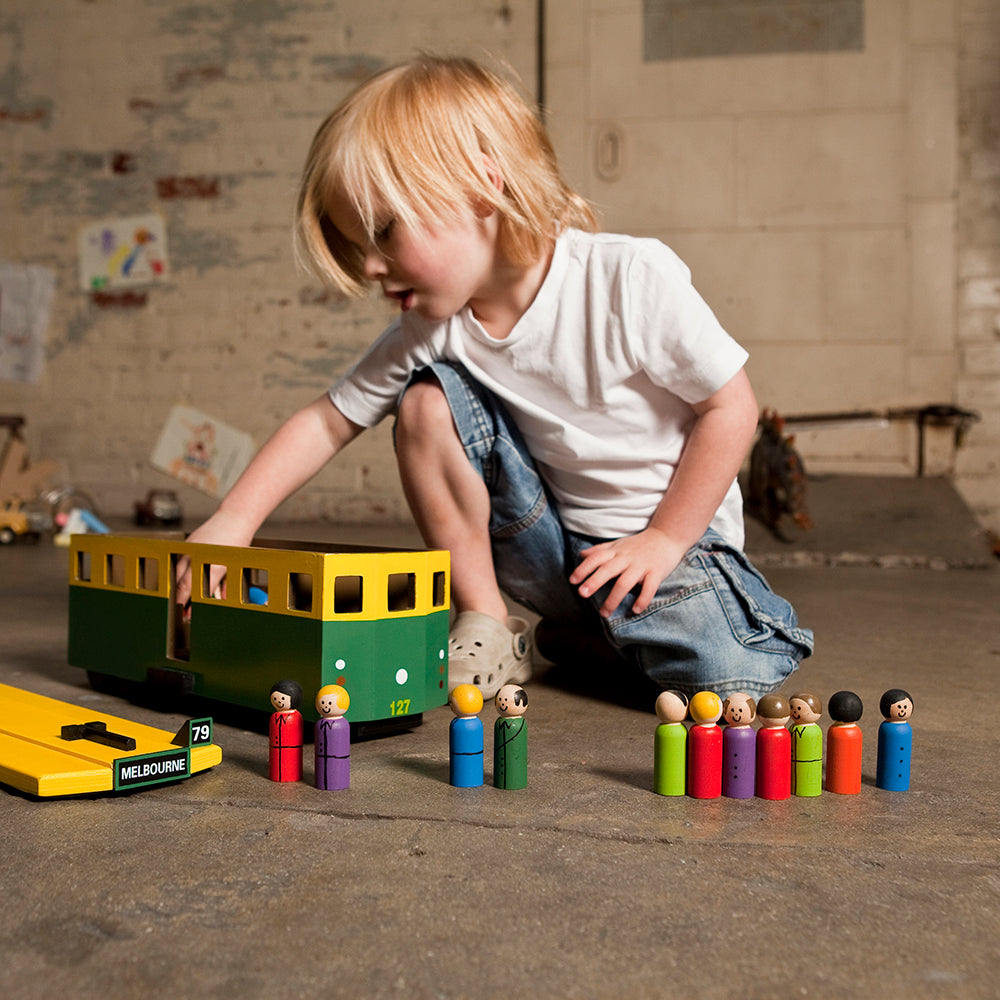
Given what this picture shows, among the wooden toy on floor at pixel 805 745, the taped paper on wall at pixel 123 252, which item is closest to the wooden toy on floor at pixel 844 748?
the wooden toy on floor at pixel 805 745

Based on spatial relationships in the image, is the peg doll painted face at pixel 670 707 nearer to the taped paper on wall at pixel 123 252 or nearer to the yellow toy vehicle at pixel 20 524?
the yellow toy vehicle at pixel 20 524

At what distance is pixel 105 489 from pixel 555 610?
306 cm

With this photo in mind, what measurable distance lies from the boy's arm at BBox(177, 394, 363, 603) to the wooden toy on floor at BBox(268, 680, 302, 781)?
0.36 meters

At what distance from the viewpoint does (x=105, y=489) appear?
400 cm

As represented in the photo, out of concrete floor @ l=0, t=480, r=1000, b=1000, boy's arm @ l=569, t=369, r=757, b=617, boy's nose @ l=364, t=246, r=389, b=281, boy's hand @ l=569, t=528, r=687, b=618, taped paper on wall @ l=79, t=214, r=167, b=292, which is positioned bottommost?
concrete floor @ l=0, t=480, r=1000, b=1000

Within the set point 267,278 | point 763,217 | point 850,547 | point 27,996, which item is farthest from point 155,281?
point 27,996

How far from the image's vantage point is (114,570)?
1.21 metres

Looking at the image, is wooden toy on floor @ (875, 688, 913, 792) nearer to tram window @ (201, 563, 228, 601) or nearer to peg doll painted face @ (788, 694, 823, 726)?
peg doll painted face @ (788, 694, 823, 726)

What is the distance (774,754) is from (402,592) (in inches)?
17.4

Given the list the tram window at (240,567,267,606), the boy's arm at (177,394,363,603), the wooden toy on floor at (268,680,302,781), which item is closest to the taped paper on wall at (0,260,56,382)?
the tram window at (240,567,267,606)

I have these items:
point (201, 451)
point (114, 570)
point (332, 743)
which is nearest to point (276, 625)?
point (332, 743)

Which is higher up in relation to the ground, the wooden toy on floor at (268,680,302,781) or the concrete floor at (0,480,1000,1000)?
the wooden toy on floor at (268,680,302,781)

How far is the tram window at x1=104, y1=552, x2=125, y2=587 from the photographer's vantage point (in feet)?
3.95

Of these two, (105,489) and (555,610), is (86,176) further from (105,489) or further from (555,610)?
(555,610)
